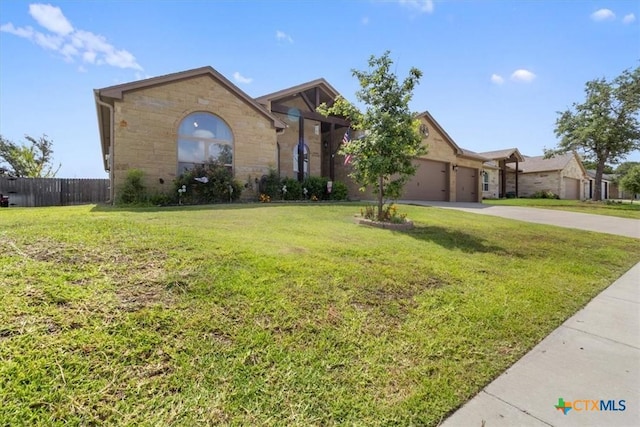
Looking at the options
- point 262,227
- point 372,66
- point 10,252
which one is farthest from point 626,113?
point 10,252

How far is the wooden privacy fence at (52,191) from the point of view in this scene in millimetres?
14516

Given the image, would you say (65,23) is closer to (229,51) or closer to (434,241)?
(229,51)

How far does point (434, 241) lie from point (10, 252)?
6152 millimetres

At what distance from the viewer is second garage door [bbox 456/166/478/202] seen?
858 inches

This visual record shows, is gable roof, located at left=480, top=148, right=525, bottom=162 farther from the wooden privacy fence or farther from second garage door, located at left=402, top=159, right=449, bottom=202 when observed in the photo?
the wooden privacy fence

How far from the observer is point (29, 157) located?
2864cm

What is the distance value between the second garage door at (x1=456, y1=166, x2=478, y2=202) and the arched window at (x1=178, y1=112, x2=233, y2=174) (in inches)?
643

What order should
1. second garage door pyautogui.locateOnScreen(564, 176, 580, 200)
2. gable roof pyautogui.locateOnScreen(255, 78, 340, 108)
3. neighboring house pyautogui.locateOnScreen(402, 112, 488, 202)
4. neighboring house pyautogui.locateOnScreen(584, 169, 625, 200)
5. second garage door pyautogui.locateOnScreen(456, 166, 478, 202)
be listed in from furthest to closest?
neighboring house pyautogui.locateOnScreen(584, 169, 625, 200)
second garage door pyautogui.locateOnScreen(564, 176, 580, 200)
second garage door pyautogui.locateOnScreen(456, 166, 478, 202)
neighboring house pyautogui.locateOnScreen(402, 112, 488, 202)
gable roof pyautogui.locateOnScreen(255, 78, 340, 108)

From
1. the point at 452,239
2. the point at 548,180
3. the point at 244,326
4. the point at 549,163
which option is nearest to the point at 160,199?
the point at 452,239

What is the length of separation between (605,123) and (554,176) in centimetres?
818

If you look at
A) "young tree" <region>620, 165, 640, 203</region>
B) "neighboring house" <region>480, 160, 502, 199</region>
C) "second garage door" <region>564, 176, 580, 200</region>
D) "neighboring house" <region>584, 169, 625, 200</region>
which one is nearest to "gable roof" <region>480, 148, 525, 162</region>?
"neighboring house" <region>480, 160, 502, 199</region>

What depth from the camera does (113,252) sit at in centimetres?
338

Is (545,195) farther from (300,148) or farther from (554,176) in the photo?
(300,148)

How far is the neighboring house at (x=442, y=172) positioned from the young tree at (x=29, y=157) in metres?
32.0
